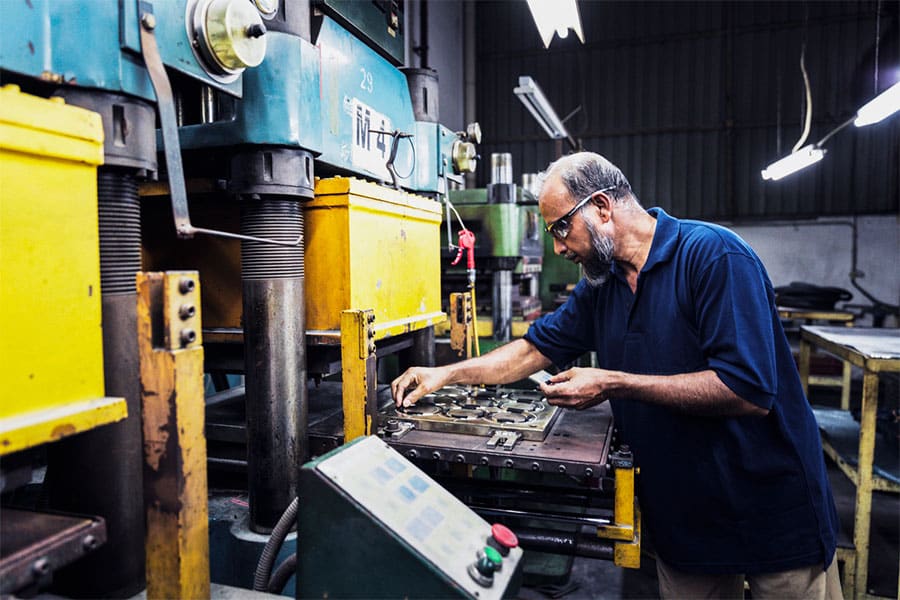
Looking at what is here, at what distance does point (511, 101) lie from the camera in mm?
8055

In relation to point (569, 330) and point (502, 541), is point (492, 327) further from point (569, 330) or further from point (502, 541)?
point (502, 541)

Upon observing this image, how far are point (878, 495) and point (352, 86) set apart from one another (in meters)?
3.86

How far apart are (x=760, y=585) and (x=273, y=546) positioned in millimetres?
1072

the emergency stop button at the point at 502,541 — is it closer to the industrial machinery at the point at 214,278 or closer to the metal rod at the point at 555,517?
the industrial machinery at the point at 214,278

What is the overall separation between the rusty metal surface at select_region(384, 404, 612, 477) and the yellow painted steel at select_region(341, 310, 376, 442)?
0.08m

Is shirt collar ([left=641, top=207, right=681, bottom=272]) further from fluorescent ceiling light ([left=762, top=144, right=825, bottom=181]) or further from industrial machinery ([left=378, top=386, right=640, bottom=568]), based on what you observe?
fluorescent ceiling light ([left=762, top=144, right=825, bottom=181])

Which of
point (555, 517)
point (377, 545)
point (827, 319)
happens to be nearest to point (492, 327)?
point (555, 517)

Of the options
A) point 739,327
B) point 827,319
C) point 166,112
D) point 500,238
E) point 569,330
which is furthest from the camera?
point 827,319

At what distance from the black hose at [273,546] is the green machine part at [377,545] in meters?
0.25

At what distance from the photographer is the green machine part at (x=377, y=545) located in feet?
2.82

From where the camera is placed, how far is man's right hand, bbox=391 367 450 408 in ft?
5.27

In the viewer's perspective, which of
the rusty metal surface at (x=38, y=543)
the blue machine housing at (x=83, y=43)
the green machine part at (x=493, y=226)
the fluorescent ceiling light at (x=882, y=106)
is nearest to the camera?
the rusty metal surface at (x=38, y=543)

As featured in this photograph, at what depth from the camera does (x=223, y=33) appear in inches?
41.8

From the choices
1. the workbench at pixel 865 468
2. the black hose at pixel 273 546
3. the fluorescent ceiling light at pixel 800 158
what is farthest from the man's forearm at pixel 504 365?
the fluorescent ceiling light at pixel 800 158
